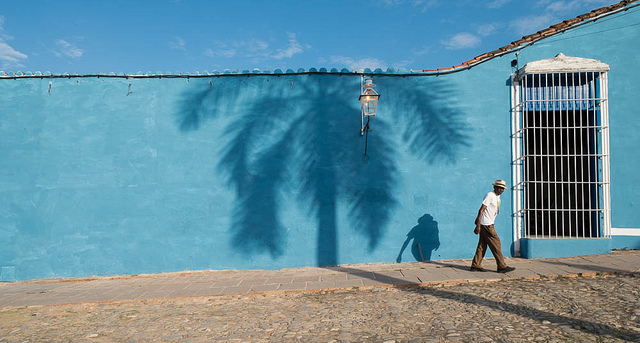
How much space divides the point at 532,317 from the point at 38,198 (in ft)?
26.2

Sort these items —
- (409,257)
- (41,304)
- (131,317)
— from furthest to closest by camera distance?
(409,257), (41,304), (131,317)

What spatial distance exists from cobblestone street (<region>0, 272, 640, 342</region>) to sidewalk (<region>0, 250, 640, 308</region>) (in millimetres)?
187

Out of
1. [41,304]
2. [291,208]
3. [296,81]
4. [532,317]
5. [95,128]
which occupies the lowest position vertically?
[41,304]

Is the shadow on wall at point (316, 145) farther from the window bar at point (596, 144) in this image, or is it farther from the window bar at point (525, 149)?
the window bar at point (596, 144)

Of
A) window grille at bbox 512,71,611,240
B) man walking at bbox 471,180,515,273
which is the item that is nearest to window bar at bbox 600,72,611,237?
window grille at bbox 512,71,611,240

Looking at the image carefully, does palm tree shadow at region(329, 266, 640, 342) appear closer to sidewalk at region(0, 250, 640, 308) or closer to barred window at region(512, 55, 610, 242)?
sidewalk at region(0, 250, 640, 308)

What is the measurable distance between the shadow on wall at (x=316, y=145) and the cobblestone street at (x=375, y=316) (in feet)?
5.92

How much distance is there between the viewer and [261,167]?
7.00 metres

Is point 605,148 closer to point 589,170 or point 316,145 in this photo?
point 589,170

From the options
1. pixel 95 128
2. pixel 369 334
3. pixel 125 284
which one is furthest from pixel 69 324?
pixel 95 128

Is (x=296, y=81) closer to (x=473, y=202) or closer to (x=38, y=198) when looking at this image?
(x=473, y=202)

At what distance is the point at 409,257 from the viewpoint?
6.91 metres

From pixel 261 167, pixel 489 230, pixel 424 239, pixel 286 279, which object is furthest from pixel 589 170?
pixel 261 167

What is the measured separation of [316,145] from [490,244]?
329cm
